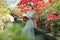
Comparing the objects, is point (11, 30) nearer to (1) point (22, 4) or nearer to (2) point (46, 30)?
(2) point (46, 30)

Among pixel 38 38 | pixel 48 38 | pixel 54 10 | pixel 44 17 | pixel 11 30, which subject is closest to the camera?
pixel 11 30

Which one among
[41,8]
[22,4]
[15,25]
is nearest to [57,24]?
[41,8]

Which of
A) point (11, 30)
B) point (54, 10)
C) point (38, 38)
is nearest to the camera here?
point (11, 30)

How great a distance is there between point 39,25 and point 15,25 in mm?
5362

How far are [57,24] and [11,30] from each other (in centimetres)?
458

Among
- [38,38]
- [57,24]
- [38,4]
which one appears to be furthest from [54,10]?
[38,38]

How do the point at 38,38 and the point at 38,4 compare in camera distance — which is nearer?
the point at 38,38

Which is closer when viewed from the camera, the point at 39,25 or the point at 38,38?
the point at 38,38

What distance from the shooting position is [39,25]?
8.70m

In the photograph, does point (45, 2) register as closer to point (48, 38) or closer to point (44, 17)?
point (44, 17)

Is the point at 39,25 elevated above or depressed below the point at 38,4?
below

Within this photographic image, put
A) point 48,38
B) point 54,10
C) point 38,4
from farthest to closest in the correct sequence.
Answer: point 38,4 → point 54,10 → point 48,38

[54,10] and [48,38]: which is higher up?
[54,10]

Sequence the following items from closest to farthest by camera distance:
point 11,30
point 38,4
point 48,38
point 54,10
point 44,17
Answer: point 11,30 → point 48,38 → point 54,10 → point 44,17 → point 38,4
